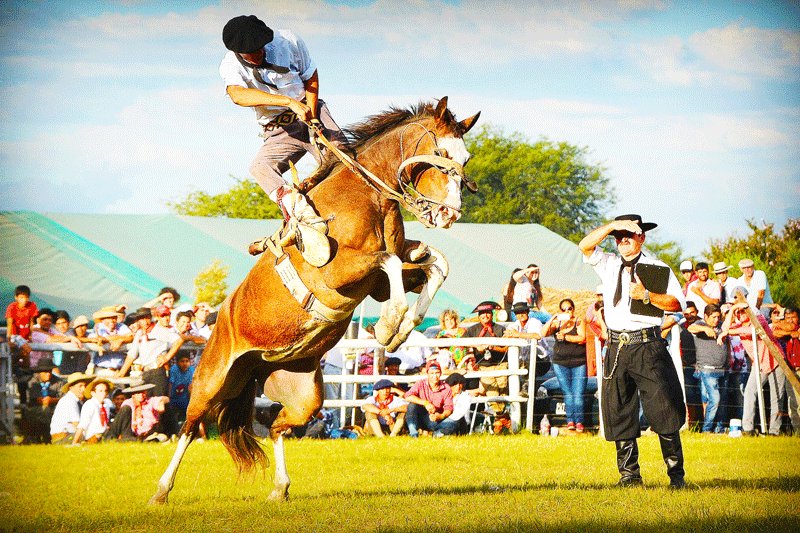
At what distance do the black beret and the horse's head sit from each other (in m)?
1.21

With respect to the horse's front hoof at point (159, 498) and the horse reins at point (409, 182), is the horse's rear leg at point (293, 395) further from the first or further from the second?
the horse reins at point (409, 182)

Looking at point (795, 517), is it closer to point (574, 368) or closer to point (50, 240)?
point (574, 368)

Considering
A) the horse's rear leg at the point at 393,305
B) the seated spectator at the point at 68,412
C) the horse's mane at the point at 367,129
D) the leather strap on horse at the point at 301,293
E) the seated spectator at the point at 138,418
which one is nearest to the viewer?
the horse's rear leg at the point at 393,305

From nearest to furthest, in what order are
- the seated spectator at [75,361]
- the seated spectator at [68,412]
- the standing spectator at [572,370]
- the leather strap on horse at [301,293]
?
1. the leather strap on horse at [301,293]
2. the seated spectator at [68,412]
3. the seated spectator at [75,361]
4. the standing spectator at [572,370]

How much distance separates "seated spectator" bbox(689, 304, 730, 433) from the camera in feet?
41.9

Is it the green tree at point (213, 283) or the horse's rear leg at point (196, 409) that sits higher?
the green tree at point (213, 283)

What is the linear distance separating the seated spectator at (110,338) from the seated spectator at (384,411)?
332 centimetres

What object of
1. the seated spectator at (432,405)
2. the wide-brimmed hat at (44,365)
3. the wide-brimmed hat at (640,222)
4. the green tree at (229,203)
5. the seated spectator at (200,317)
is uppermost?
the green tree at (229,203)

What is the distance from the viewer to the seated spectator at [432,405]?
12.5 meters

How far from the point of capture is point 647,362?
751cm

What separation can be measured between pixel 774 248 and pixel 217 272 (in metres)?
21.1

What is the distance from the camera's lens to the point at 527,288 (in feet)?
51.3

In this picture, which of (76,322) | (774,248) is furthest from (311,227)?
(774,248)

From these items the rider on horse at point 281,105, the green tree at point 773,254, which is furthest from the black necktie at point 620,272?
the green tree at point 773,254
